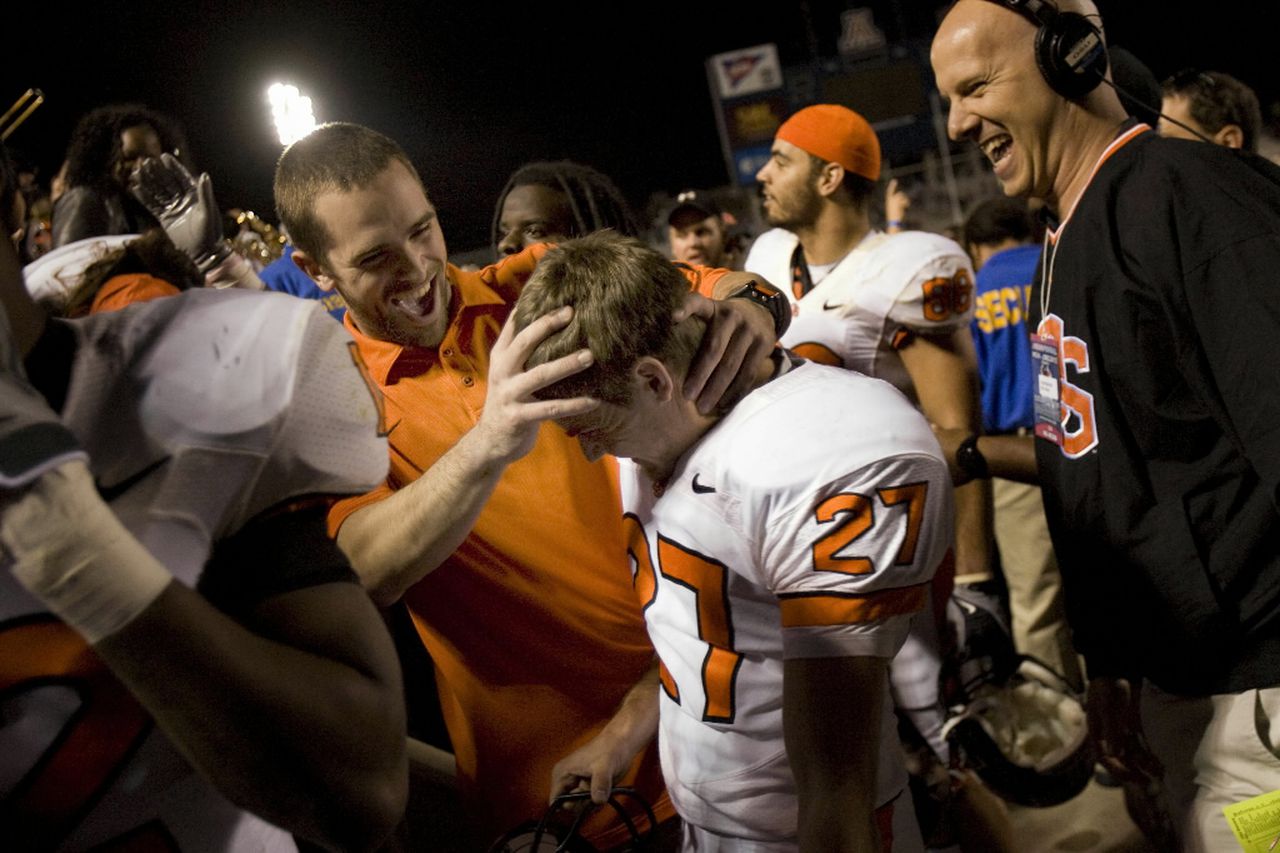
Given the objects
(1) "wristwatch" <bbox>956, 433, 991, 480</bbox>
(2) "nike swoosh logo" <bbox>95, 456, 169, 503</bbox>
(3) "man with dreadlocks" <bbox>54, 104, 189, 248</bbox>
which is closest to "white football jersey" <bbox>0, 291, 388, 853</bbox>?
(2) "nike swoosh logo" <bbox>95, 456, 169, 503</bbox>

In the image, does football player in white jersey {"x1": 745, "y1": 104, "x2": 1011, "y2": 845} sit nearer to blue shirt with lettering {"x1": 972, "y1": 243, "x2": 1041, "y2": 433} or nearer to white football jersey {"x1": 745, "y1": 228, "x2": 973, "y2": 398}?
white football jersey {"x1": 745, "y1": 228, "x2": 973, "y2": 398}

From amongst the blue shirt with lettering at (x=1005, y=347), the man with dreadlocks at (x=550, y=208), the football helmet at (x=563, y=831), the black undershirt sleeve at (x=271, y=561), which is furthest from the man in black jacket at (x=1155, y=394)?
the blue shirt with lettering at (x=1005, y=347)

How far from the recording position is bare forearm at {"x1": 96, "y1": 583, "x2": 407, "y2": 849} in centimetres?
58

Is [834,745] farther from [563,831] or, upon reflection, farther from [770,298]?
[770,298]

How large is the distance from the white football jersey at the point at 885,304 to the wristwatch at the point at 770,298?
3.58 ft

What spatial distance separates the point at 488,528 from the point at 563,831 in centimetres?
45

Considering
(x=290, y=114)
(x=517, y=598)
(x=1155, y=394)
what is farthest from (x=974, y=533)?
(x=290, y=114)

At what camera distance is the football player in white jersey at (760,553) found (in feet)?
3.60

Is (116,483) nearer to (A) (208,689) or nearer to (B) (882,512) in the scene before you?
(A) (208,689)

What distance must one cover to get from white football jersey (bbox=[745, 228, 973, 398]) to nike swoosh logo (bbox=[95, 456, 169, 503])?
2152mm

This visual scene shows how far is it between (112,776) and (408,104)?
1.08m

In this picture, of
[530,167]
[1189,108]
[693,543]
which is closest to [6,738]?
[693,543]

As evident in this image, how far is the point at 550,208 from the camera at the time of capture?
2416 mm

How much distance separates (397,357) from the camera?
5.01 feet
